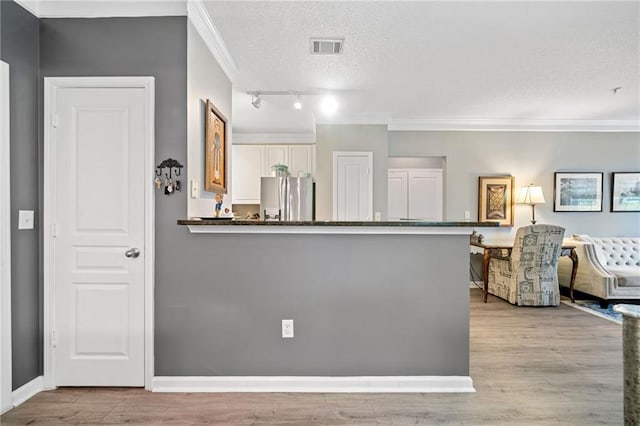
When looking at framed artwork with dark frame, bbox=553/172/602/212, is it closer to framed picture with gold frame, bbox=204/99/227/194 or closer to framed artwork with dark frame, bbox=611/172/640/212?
framed artwork with dark frame, bbox=611/172/640/212

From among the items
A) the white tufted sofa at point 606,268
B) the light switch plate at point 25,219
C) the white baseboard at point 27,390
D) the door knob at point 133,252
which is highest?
the light switch plate at point 25,219

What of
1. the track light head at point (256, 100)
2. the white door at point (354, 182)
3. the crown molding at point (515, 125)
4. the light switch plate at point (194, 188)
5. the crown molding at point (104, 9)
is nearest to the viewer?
the crown molding at point (104, 9)

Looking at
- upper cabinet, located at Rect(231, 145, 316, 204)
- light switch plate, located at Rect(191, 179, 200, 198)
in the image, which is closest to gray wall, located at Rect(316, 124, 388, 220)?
upper cabinet, located at Rect(231, 145, 316, 204)

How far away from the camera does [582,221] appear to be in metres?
5.54

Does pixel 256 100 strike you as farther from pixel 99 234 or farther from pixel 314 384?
pixel 314 384

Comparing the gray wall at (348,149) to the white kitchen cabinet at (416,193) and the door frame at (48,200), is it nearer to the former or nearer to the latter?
the white kitchen cabinet at (416,193)

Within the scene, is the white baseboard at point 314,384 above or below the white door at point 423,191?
below

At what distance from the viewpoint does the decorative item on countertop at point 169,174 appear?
2.40m

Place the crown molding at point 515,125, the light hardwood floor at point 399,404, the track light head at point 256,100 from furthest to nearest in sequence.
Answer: the crown molding at point 515,125
the track light head at point 256,100
the light hardwood floor at point 399,404

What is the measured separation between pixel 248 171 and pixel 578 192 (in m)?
5.05

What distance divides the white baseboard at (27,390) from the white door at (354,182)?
11.9 feet

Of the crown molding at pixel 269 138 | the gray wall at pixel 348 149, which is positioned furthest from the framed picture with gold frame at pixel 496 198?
the crown molding at pixel 269 138

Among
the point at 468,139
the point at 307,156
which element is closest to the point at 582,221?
the point at 468,139

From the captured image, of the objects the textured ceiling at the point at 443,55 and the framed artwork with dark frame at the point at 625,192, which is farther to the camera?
the framed artwork with dark frame at the point at 625,192
